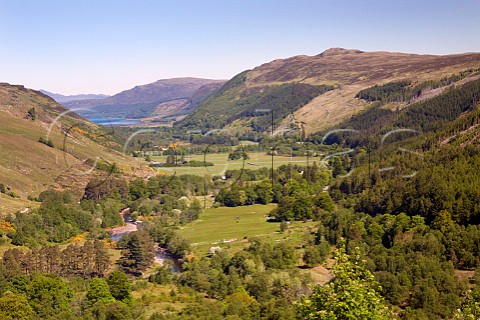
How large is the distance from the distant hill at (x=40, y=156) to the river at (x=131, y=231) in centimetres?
1595

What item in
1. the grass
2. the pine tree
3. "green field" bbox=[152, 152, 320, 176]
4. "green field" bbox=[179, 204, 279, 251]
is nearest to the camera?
the pine tree

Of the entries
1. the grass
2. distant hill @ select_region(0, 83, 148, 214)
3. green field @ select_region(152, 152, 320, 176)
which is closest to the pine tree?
the grass

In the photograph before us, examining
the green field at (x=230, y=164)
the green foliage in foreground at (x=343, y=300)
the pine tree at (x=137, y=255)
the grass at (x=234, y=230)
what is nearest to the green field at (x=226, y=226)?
the grass at (x=234, y=230)

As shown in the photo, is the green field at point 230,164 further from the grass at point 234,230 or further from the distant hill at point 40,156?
the grass at point 234,230

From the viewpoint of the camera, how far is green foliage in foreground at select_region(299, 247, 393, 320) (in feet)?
66.5

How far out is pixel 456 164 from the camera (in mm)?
94625

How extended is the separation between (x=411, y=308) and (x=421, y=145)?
81244 millimetres

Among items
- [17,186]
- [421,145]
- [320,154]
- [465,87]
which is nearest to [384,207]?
[421,145]

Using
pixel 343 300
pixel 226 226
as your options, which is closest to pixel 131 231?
pixel 226 226

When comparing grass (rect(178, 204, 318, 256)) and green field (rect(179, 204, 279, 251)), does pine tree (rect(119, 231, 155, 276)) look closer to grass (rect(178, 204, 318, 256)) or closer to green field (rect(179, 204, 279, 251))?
grass (rect(178, 204, 318, 256))

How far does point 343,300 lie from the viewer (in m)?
20.8

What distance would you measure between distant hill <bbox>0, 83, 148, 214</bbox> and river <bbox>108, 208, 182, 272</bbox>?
15.9 metres

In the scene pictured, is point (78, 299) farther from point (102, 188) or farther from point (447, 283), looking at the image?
point (102, 188)

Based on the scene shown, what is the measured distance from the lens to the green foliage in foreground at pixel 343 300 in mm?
20281
